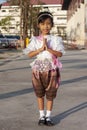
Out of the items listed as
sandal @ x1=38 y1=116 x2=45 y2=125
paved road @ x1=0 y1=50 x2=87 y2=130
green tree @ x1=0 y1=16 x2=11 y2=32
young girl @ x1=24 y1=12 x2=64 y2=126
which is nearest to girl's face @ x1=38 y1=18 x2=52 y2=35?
young girl @ x1=24 y1=12 x2=64 y2=126

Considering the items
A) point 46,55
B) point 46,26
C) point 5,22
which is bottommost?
point 5,22

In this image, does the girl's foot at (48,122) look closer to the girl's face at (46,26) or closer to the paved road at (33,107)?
the paved road at (33,107)

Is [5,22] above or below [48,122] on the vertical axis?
below

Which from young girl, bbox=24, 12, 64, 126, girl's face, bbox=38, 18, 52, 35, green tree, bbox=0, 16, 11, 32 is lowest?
green tree, bbox=0, 16, 11, 32

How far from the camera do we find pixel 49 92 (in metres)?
7.12

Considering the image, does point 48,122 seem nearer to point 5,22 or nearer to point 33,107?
point 33,107

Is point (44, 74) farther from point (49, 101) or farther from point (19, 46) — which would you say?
point (19, 46)

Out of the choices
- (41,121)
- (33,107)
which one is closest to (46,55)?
(41,121)

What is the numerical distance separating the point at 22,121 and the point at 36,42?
133cm

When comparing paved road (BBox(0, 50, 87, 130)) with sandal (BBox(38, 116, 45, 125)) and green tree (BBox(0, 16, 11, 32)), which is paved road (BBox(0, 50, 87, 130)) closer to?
sandal (BBox(38, 116, 45, 125))

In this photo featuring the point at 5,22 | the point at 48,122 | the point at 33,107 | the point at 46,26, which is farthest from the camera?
the point at 5,22

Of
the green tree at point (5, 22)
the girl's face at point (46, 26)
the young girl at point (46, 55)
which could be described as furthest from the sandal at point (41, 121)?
the green tree at point (5, 22)

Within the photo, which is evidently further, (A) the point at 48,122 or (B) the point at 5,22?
(B) the point at 5,22

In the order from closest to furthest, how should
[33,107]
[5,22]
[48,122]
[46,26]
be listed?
[46,26], [48,122], [33,107], [5,22]
